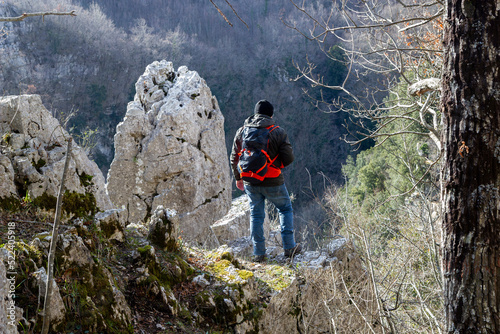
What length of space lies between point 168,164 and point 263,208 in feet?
13.6

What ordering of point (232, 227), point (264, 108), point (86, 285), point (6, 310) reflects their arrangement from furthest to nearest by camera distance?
1. point (232, 227)
2. point (264, 108)
3. point (86, 285)
4. point (6, 310)

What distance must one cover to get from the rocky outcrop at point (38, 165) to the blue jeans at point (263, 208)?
4.73ft

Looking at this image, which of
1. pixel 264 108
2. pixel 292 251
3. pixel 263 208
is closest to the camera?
pixel 264 108

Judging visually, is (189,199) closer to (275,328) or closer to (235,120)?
(275,328)

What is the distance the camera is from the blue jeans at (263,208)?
11.2 ft

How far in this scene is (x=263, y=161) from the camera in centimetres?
329

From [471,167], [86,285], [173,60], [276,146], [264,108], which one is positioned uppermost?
[173,60]

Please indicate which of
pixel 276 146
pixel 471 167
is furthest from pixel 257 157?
pixel 471 167

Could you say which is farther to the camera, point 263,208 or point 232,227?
point 232,227

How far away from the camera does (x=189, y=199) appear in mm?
7469

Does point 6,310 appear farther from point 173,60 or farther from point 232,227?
point 173,60

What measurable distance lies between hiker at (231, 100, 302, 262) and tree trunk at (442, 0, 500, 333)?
5.21 ft

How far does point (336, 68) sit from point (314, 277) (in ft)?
94.8

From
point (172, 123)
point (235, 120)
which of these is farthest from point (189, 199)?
point (235, 120)
